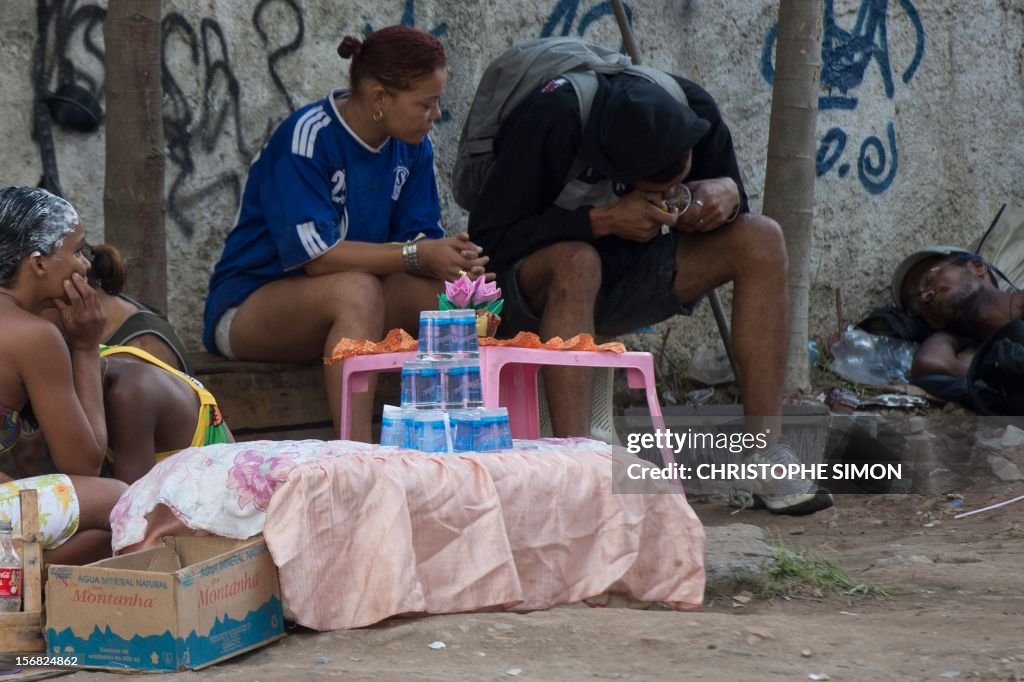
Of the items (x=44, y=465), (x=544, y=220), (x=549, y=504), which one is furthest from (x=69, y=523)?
(x=544, y=220)

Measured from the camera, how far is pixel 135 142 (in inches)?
158

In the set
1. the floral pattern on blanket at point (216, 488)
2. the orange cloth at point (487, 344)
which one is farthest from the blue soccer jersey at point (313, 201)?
the floral pattern on blanket at point (216, 488)

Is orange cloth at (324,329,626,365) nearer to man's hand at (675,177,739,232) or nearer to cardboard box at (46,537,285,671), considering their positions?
man's hand at (675,177,739,232)

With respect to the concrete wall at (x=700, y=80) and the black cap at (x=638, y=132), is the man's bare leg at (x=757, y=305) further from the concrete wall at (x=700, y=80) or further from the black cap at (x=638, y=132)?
the concrete wall at (x=700, y=80)

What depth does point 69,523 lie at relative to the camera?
2.86 metres

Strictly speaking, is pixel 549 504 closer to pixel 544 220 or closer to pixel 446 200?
pixel 544 220

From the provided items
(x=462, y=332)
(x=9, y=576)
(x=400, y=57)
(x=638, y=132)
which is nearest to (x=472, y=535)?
(x=462, y=332)

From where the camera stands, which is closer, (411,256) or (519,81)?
(411,256)

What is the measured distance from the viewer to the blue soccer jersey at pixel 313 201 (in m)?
4.09

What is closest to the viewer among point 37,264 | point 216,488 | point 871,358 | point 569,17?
point 216,488

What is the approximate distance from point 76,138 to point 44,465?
5.60ft

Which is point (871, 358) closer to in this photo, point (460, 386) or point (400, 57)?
point (400, 57)

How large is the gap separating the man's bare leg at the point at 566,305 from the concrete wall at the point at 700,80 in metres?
1.34

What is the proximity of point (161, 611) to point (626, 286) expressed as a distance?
7.09 feet
